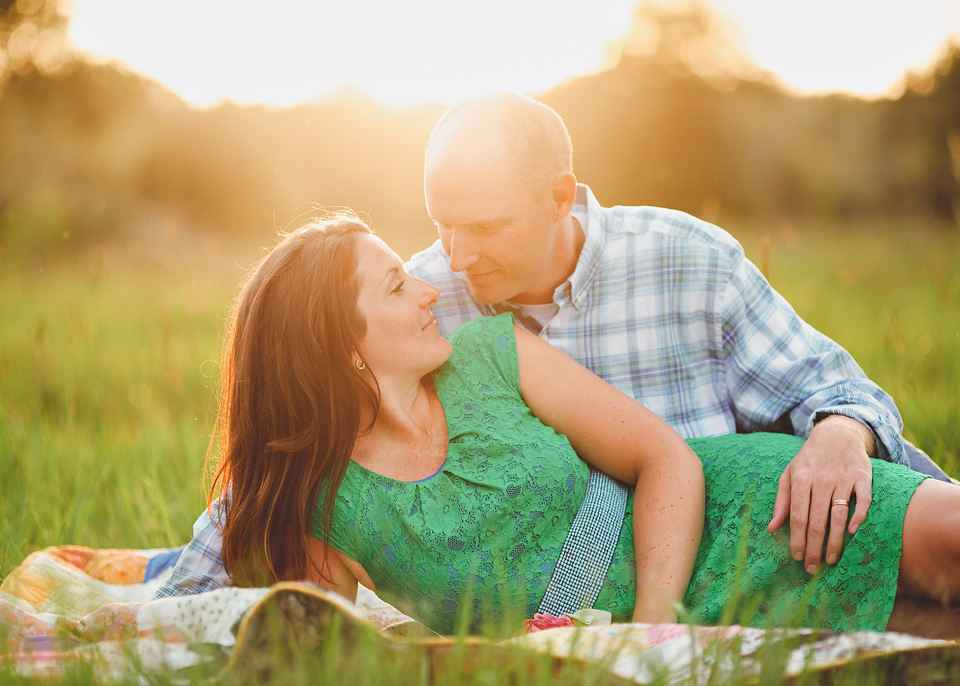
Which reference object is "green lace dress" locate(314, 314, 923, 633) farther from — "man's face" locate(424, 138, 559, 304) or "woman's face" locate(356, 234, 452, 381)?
"man's face" locate(424, 138, 559, 304)

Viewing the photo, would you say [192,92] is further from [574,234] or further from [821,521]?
[821,521]

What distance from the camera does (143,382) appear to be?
4.48 metres

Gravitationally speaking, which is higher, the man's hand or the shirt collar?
the shirt collar

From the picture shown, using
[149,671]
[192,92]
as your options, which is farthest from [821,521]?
[192,92]

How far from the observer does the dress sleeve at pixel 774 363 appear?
2.50m

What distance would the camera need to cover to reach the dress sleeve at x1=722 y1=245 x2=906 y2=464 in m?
2.50

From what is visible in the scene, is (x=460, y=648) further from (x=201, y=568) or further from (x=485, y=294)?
(x=485, y=294)

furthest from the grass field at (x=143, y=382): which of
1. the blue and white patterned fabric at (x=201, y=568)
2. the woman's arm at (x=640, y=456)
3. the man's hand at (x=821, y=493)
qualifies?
the woman's arm at (x=640, y=456)

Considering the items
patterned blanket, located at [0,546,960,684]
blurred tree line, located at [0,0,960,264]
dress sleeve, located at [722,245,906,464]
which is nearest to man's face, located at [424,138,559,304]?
dress sleeve, located at [722,245,906,464]

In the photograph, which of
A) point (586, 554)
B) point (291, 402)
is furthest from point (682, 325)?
point (291, 402)

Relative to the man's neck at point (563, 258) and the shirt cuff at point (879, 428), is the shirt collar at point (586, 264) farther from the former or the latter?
the shirt cuff at point (879, 428)

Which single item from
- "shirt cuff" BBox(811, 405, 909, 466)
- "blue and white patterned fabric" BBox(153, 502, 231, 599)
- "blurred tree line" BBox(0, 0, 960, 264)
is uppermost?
"blurred tree line" BBox(0, 0, 960, 264)

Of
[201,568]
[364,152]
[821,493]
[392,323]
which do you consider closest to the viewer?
[821,493]

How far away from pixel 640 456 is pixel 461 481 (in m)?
0.51
